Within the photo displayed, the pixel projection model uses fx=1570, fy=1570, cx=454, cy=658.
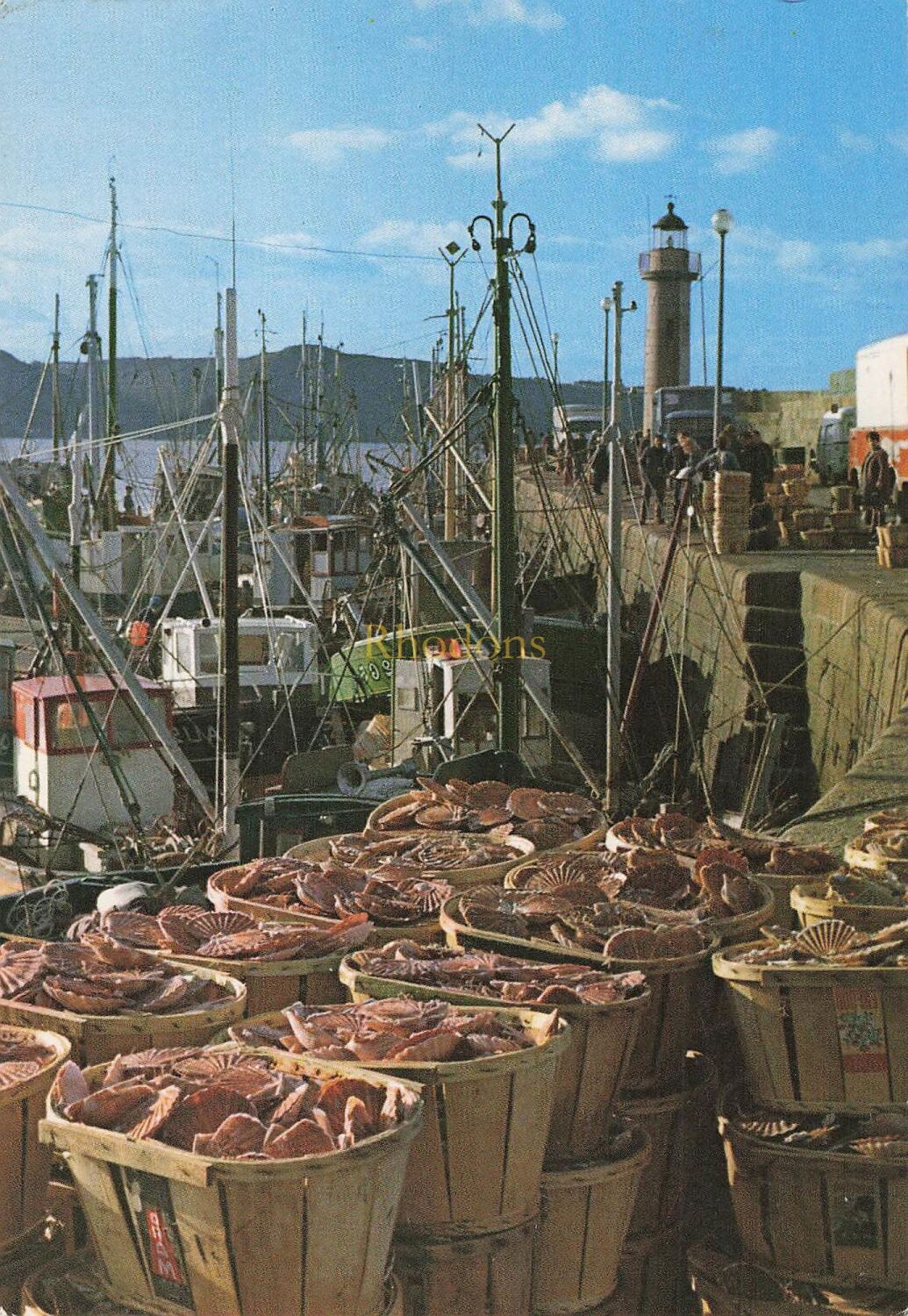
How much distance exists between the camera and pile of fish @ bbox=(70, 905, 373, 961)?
5555 mm

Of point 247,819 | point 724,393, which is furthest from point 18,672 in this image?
point 724,393

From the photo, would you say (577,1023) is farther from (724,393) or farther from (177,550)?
(724,393)

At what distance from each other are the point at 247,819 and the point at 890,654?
206 inches

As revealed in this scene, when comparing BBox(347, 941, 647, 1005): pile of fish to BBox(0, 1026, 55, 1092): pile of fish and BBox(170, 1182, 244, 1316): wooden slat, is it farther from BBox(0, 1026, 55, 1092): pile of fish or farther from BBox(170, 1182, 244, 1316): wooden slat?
BBox(170, 1182, 244, 1316): wooden slat

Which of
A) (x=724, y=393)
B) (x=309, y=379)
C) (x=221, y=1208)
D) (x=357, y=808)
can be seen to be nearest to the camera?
(x=221, y=1208)

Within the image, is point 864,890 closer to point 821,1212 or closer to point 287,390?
point 821,1212

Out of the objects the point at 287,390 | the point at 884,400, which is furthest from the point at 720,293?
the point at 287,390

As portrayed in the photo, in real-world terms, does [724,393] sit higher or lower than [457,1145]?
higher

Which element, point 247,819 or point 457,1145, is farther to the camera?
point 247,819

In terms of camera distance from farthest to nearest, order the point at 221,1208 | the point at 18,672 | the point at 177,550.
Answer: the point at 177,550 → the point at 18,672 → the point at 221,1208

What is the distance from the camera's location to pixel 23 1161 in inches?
176

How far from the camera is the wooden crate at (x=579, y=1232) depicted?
16.0 feet

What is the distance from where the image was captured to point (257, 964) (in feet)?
17.8

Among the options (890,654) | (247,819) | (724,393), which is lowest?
(247,819)
